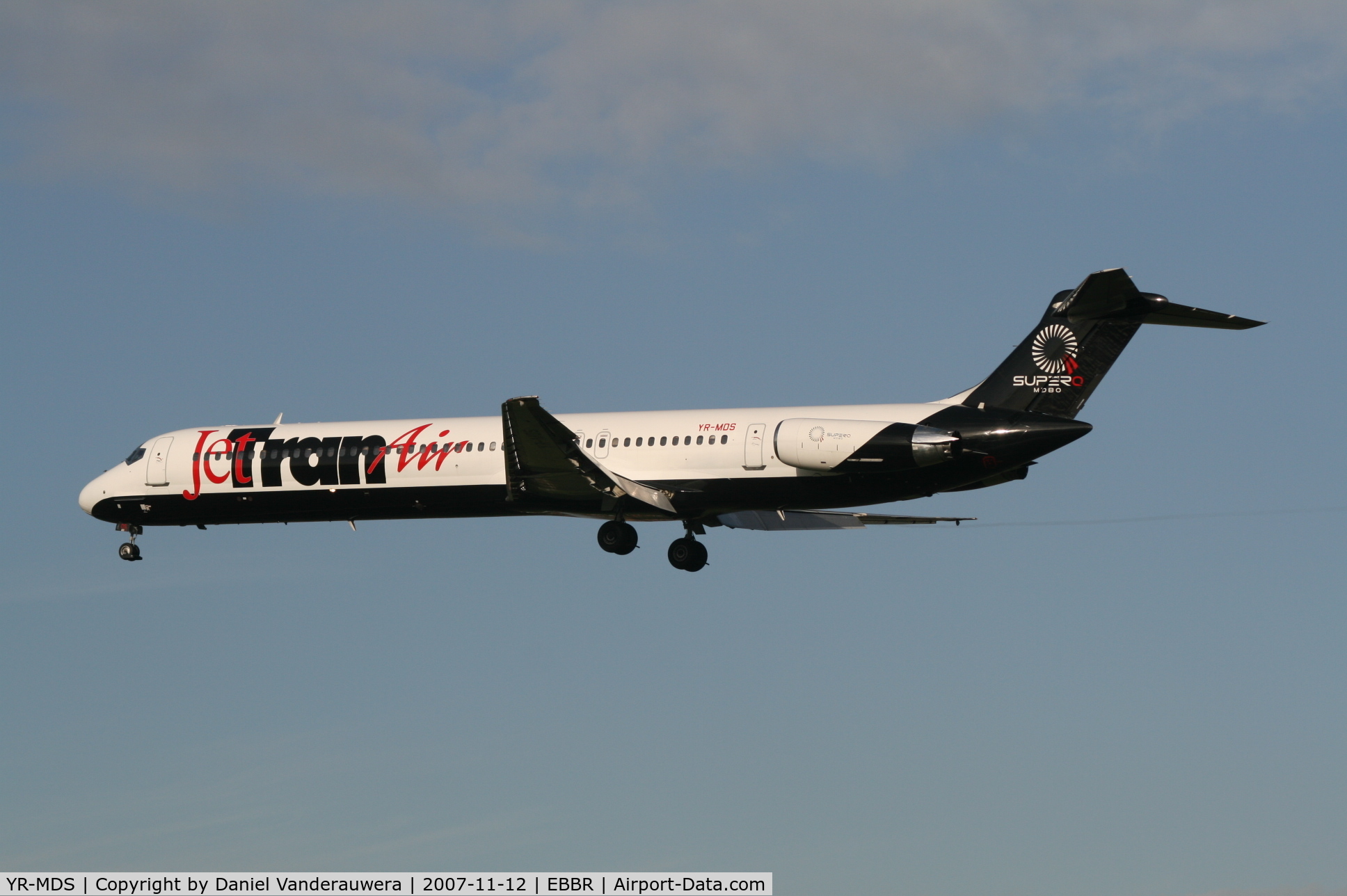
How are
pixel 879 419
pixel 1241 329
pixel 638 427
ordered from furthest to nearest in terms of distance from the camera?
pixel 638 427, pixel 879 419, pixel 1241 329

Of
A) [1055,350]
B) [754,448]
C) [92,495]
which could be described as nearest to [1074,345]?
[1055,350]

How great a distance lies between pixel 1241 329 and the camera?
99.6 ft

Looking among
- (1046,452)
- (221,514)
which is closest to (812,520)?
(1046,452)

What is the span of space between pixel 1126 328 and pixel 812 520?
8581 millimetres

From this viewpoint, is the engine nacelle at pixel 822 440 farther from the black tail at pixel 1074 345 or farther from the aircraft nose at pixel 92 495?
the aircraft nose at pixel 92 495

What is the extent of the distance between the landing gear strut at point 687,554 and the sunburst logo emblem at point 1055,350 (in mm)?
7979

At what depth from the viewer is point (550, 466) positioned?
3378 centimetres

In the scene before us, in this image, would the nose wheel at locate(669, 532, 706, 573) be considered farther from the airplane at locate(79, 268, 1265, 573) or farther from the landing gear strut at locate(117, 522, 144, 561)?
the landing gear strut at locate(117, 522, 144, 561)

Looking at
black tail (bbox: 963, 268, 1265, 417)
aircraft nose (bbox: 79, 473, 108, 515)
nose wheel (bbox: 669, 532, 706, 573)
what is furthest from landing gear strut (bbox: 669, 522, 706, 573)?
aircraft nose (bbox: 79, 473, 108, 515)

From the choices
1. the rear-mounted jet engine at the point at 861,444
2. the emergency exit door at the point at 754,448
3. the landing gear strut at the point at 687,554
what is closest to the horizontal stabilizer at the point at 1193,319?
the rear-mounted jet engine at the point at 861,444

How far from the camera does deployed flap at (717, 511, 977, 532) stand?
3700cm

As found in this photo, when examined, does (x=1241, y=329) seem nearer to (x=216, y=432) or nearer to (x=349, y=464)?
(x=349, y=464)

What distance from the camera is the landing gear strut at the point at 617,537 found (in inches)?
1375

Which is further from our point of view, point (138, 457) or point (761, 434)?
point (138, 457)
